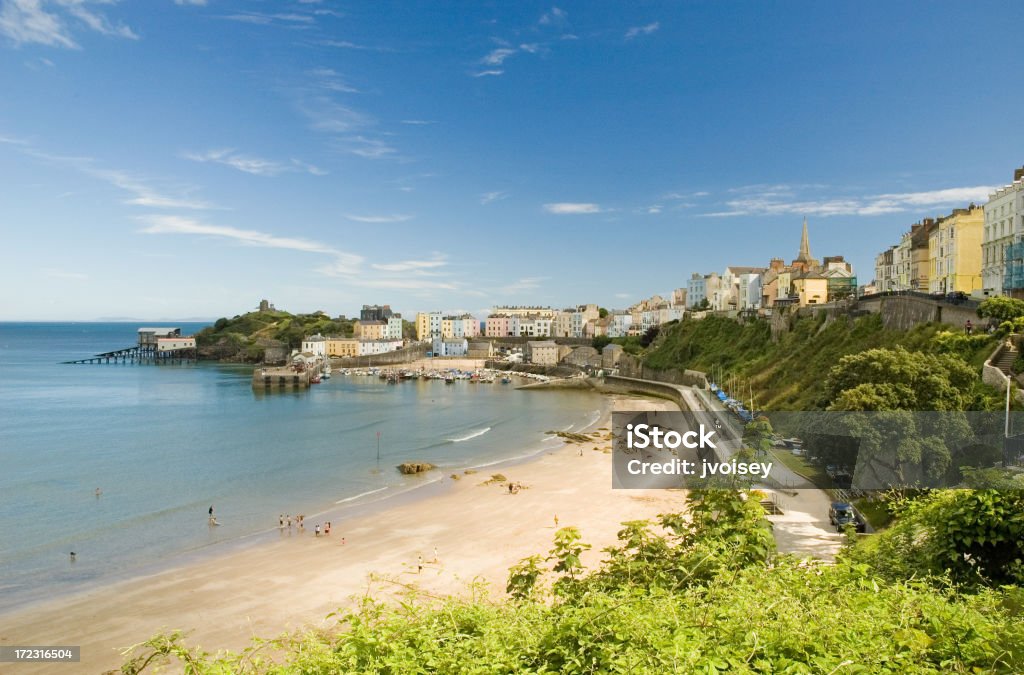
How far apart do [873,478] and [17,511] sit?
99.9ft

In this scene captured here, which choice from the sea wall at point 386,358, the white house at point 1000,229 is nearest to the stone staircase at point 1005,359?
the white house at point 1000,229

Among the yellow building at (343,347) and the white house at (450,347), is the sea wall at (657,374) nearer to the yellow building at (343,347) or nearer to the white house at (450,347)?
the white house at (450,347)

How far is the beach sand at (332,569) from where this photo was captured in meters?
15.4

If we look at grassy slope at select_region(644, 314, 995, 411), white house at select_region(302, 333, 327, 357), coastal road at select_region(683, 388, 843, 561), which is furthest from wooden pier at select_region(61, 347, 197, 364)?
coastal road at select_region(683, 388, 843, 561)

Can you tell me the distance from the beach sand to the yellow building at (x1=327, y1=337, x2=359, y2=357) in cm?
8945

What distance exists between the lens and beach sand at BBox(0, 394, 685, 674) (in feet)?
50.4

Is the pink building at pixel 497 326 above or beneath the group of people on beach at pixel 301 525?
above

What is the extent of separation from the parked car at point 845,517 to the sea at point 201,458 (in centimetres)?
1693

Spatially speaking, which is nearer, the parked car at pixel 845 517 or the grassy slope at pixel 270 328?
the parked car at pixel 845 517

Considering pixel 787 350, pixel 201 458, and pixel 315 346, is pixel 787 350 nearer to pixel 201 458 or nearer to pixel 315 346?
pixel 201 458

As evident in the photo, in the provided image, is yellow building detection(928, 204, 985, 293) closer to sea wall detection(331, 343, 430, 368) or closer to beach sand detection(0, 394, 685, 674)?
beach sand detection(0, 394, 685, 674)

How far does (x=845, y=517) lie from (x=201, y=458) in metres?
32.3
